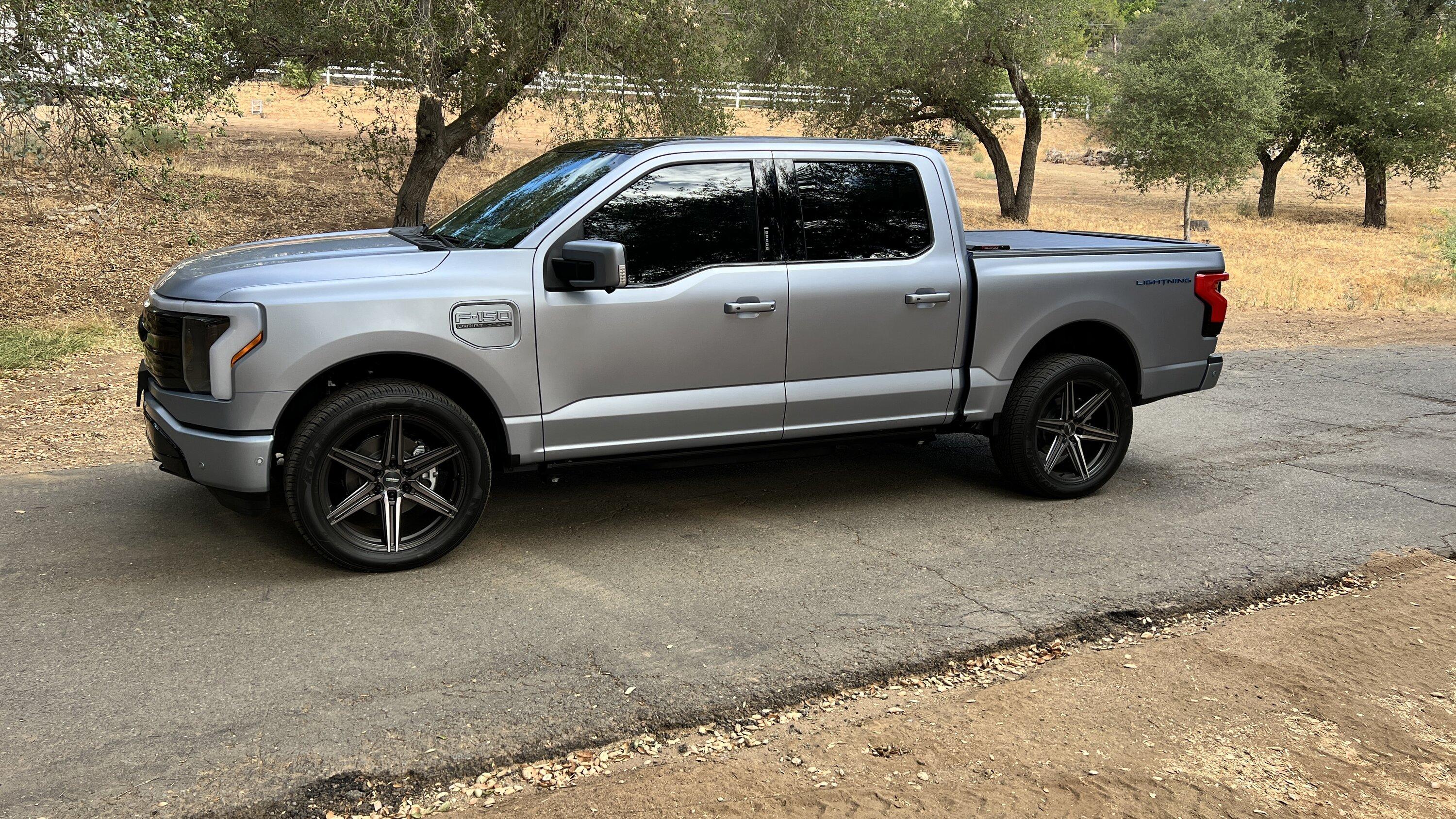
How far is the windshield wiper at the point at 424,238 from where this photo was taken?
5.27 metres

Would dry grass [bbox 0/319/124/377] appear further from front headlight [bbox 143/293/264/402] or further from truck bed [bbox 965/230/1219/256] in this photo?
truck bed [bbox 965/230/1219/256]

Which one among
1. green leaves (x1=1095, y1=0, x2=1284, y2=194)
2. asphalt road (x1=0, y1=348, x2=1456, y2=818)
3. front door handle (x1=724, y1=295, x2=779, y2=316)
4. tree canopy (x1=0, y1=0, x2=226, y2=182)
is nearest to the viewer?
asphalt road (x1=0, y1=348, x2=1456, y2=818)

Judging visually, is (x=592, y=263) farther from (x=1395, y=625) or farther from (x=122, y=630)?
(x=1395, y=625)

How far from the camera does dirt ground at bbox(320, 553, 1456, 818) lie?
132 inches

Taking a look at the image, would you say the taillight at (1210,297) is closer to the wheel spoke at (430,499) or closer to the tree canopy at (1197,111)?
the wheel spoke at (430,499)

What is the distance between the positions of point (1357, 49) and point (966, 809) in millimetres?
33326

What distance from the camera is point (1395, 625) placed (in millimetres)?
4777

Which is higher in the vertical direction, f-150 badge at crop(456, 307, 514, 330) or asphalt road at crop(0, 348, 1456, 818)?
f-150 badge at crop(456, 307, 514, 330)

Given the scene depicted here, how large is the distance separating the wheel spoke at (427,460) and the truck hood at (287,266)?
79 cm

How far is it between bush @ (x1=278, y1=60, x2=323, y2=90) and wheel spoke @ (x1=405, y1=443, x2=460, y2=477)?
1140 centimetres

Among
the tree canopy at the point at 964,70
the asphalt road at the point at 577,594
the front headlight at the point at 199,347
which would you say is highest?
the tree canopy at the point at 964,70

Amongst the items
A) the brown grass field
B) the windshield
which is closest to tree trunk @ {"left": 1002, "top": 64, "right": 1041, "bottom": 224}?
the brown grass field

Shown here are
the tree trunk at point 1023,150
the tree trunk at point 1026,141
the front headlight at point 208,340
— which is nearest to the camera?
the front headlight at point 208,340

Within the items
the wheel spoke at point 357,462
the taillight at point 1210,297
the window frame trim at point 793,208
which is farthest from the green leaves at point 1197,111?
the wheel spoke at point 357,462
